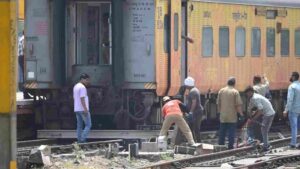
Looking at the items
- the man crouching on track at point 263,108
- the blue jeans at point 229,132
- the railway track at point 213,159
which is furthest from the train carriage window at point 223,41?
the man crouching on track at point 263,108

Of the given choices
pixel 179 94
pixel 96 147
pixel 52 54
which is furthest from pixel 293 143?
pixel 52 54

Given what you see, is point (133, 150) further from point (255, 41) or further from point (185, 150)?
point (255, 41)

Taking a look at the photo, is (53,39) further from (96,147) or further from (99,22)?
(96,147)

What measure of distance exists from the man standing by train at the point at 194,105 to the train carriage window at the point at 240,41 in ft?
13.2

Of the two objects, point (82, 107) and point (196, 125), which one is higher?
point (82, 107)

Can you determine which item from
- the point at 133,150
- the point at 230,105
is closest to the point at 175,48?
the point at 230,105

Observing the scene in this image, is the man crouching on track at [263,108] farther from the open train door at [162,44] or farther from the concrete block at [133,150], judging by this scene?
the concrete block at [133,150]

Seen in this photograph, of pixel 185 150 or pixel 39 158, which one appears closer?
pixel 39 158

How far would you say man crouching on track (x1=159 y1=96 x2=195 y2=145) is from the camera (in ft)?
58.4

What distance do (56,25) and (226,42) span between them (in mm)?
4594

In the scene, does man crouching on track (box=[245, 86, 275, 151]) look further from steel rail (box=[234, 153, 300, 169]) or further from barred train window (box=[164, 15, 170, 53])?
barred train window (box=[164, 15, 170, 53])

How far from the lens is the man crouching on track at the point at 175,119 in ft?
58.4

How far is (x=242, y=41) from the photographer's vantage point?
22.9m

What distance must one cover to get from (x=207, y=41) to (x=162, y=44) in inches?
92.3
